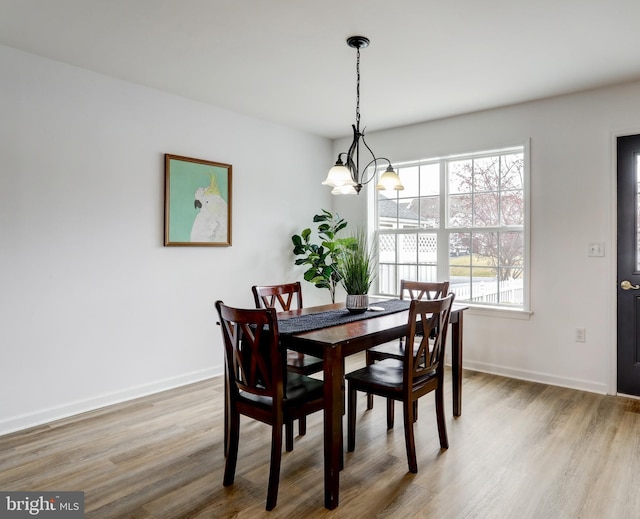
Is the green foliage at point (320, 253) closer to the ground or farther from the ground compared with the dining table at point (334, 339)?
farther from the ground

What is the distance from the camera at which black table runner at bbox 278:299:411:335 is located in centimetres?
242

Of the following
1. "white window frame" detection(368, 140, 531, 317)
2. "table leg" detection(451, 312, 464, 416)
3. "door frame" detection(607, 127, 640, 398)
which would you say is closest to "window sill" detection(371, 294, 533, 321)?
"white window frame" detection(368, 140, 531, 317)

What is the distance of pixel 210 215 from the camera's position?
13.5 feet

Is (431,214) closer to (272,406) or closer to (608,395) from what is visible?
(608,395)

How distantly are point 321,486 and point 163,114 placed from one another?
3116mm

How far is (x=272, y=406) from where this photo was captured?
210 centimetres

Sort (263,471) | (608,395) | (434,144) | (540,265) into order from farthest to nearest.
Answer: (434,144), (540,265), (608,395), (263,471)

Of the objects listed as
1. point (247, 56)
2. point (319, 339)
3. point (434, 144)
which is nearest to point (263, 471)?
point (319, 339)

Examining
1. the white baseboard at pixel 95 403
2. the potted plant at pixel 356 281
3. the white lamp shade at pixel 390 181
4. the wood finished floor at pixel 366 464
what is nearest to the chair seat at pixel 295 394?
the wood finished floor at pixel 366 464

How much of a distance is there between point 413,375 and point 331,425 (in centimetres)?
56

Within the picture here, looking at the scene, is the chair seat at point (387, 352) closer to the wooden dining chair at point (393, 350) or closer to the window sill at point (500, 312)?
the wooden dining chair at point (393, 350)

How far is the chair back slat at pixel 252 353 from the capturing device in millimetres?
2043

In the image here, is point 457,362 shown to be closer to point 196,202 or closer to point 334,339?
point 334,339

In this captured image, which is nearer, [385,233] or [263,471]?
[263,471]
